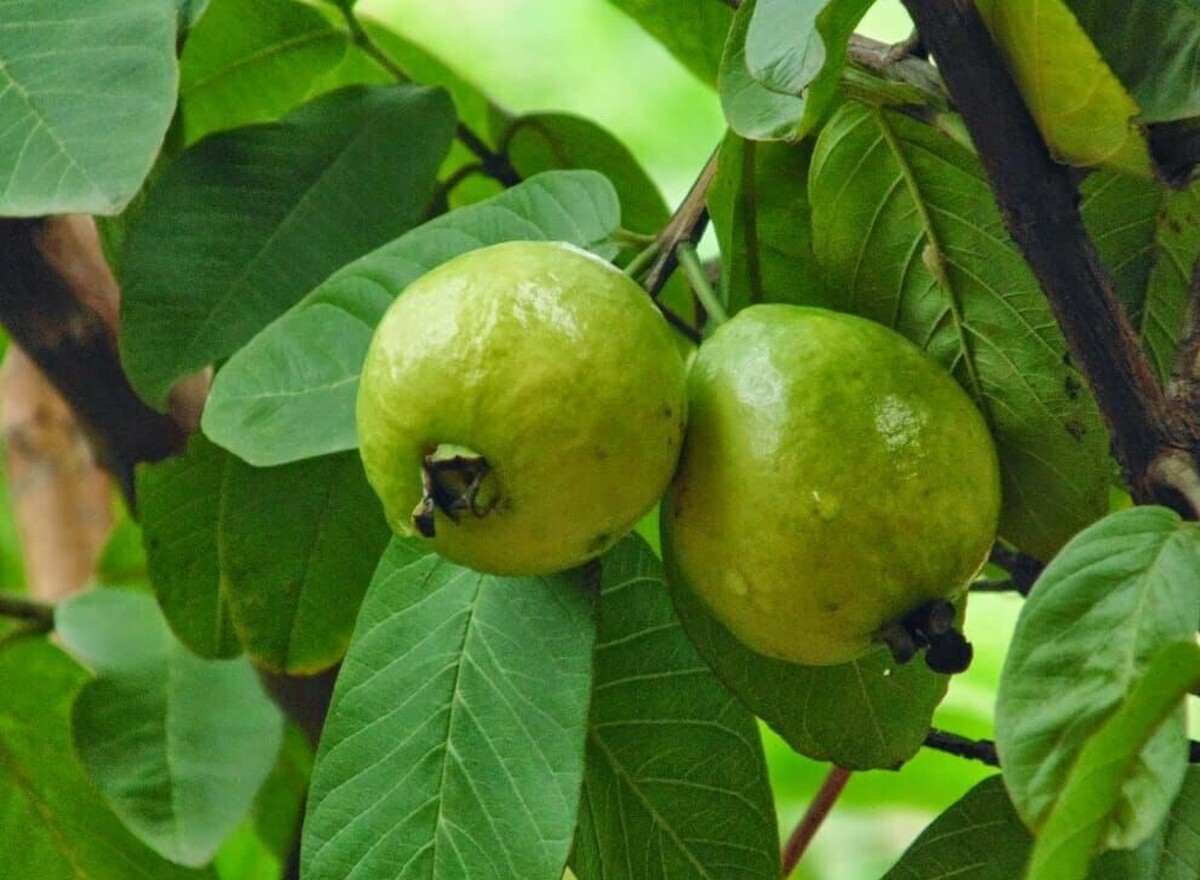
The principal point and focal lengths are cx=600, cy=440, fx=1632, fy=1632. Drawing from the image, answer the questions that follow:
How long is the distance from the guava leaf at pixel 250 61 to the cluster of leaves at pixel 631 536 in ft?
0.26

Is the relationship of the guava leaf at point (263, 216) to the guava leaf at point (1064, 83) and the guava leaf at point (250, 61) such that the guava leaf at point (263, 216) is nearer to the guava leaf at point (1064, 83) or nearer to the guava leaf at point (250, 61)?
the guava leaf at point (250, 61)

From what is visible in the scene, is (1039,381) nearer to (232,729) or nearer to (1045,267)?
(1045,267)

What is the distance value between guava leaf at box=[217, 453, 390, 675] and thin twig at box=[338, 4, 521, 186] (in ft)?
0.99

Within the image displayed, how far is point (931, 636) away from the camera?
2.29 ft

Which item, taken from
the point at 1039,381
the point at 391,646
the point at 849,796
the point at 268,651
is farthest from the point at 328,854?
the point at 849,796

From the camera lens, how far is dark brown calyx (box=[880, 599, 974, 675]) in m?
0.69

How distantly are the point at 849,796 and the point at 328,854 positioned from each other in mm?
A: 919

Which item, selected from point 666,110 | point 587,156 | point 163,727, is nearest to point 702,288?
point 587,156

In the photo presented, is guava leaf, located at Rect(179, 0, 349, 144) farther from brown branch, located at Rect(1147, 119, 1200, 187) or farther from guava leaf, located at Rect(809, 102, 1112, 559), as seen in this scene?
brown branch, located at Rect(1147, 119, 1200, 187)

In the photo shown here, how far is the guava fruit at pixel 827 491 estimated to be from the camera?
68 centimetres

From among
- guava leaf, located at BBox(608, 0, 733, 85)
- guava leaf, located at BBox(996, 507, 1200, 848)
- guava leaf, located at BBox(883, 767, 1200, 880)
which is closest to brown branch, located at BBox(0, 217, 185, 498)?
guava leaf, located at BBox(608, 0, 733, 85)

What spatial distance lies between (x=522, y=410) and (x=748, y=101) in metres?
0.18

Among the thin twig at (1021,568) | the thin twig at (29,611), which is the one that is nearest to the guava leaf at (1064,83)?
the thin twig at (1021,568)

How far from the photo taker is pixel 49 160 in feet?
2.71
